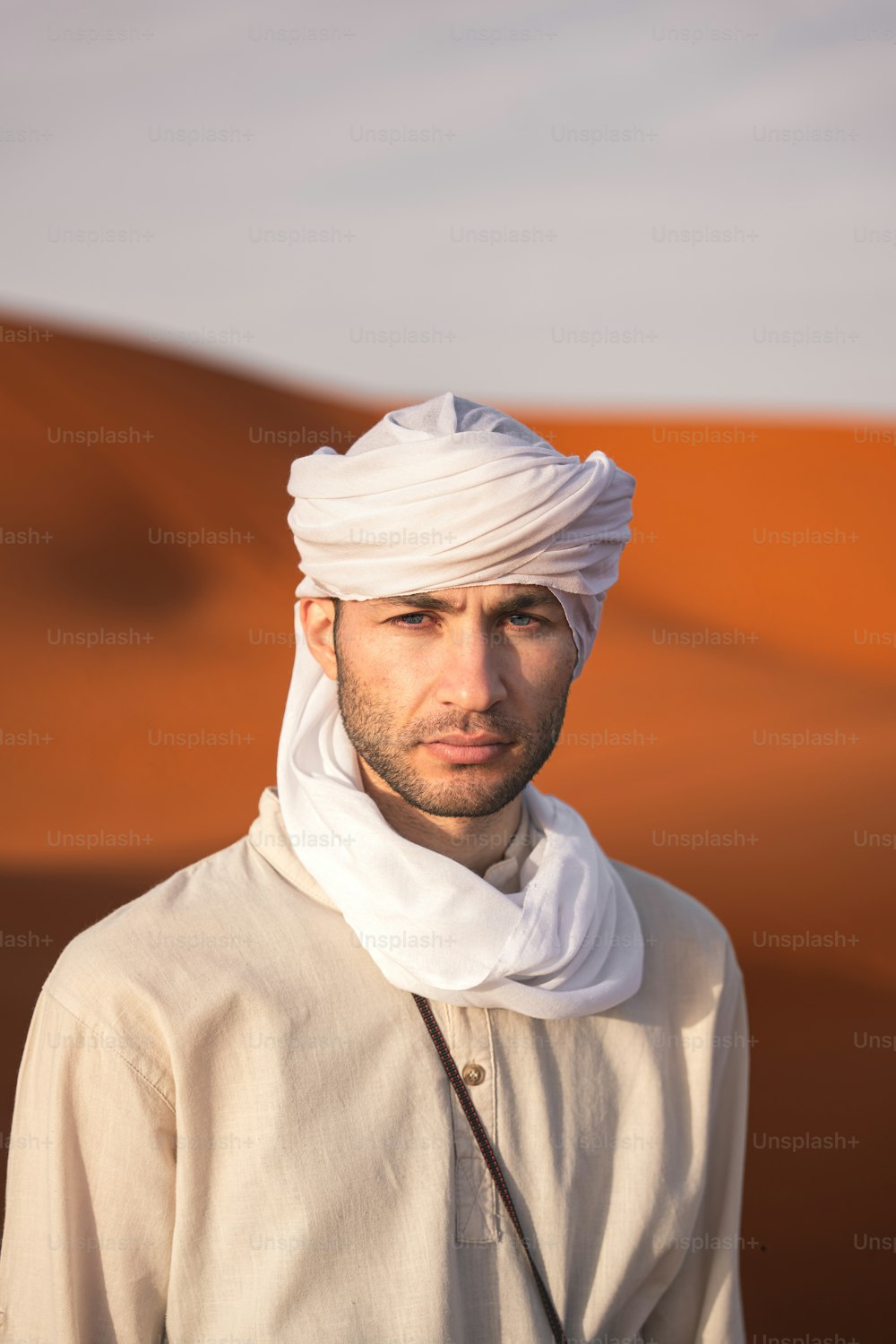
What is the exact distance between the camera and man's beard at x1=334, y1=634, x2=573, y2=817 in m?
2.24

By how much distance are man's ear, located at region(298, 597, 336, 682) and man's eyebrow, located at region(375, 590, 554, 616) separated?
0.20m

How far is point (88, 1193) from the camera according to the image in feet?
6.66

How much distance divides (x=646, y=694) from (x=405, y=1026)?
1151 cm

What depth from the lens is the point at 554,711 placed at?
7.58 ft

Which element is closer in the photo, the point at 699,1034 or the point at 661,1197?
the point at 661,1197

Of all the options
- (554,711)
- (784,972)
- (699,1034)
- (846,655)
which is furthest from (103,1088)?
(846,655)

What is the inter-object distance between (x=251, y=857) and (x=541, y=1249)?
814mm


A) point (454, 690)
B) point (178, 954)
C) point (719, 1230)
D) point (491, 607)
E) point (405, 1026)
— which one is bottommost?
point (719, 1230)

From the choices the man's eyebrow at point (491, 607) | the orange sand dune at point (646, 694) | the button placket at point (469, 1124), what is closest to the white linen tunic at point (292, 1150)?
the button placket at point (469, 1124)

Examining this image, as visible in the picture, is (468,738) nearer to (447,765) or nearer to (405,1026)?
(447,765)

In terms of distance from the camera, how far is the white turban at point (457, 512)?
2221 mm

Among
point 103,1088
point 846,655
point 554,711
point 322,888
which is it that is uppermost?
point 554,711

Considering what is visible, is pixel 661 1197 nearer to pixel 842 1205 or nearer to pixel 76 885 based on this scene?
pixel 842 1205

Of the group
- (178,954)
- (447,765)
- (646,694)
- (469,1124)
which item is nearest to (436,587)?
(447,765)
